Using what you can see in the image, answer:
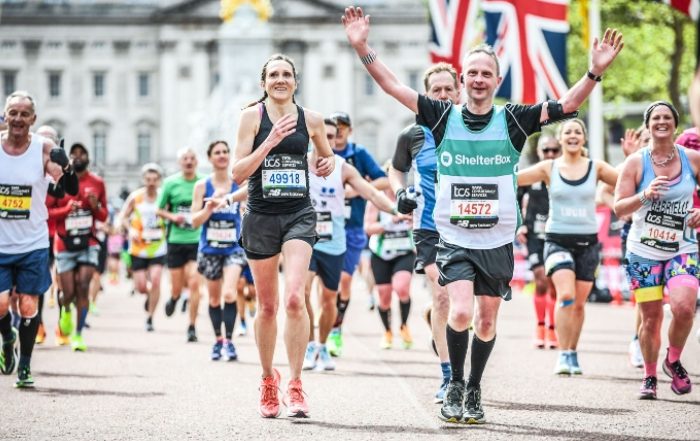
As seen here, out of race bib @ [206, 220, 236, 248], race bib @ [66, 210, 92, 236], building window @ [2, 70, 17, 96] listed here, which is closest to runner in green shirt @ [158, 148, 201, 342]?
race bib @ [66, 210, 92, 236]

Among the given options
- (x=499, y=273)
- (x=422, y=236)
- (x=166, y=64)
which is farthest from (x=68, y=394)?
(x=166, y=64)

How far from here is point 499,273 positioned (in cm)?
764

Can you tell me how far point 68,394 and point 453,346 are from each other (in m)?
3.22

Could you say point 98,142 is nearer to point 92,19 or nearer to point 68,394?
point 92,19

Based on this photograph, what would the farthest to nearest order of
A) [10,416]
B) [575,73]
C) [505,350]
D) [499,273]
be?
[575,73]
[505,350]
[10,416]
[499,273]

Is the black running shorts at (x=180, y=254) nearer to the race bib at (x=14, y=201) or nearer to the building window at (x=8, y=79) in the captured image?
the race bib at (x=14, y=201)

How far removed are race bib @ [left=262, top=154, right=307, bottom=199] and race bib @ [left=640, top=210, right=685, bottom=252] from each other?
252 centimetres

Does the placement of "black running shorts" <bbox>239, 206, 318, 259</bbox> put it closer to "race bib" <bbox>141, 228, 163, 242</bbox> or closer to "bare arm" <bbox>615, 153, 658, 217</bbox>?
"bare arm" <bbox>615, 153, 658, 217</bbox>

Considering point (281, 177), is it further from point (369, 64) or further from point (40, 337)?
point (40, 337)

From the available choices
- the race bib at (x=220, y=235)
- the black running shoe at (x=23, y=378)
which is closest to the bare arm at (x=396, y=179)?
the black running shoe at (x=23, y=378)

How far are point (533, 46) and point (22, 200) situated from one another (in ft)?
42.3

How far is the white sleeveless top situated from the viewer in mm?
9773

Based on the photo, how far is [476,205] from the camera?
7.59 metres

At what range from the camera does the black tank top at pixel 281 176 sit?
8.13 m
